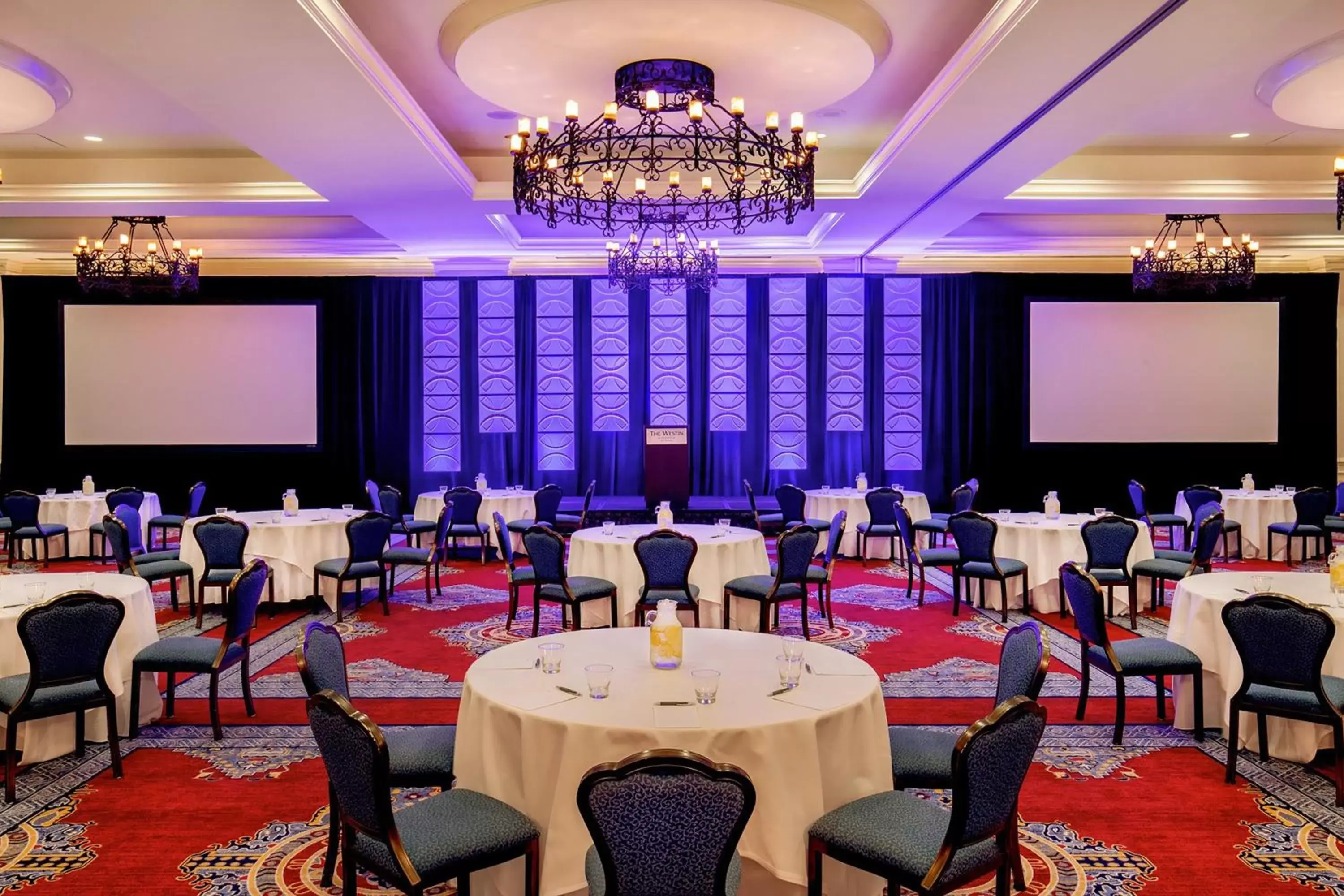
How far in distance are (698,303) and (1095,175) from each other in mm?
5613

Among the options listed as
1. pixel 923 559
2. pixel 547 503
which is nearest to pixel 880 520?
pixel 923 559

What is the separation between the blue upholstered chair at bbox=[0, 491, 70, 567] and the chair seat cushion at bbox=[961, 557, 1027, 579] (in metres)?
9.06

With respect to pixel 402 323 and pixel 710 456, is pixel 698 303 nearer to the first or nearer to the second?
pixel 710 456

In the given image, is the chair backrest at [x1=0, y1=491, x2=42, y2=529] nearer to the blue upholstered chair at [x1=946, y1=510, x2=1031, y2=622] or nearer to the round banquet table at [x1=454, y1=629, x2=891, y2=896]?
the round banquet table at [x1=454, y1=629, x2=891, y2=896]

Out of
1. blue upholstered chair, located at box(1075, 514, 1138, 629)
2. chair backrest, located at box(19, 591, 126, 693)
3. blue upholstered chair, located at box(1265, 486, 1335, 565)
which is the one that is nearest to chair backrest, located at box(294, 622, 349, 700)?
chair backrest, located at box(19, 591, 126, 693)

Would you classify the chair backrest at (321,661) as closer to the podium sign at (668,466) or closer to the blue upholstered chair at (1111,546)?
the blue upholstered chair at (1111,546)

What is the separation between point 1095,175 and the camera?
9.03 m

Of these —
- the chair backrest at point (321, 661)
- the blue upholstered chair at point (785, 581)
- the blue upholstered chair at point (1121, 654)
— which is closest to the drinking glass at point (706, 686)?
the chair backrest at point (321, 661)

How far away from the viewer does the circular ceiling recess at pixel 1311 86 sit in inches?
237

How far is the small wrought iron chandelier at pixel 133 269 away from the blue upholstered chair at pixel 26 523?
2320 millimetres

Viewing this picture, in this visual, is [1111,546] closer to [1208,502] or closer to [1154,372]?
[1208,502]

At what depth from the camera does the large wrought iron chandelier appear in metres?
9.92

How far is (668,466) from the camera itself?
11.6 m

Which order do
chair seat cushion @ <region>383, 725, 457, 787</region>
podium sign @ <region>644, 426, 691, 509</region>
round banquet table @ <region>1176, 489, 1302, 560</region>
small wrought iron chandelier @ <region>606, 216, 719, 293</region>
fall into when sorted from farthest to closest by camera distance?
1. podium sign @ <region>644, 426, 691, 509</region>
2. round banquet table @ <region>1176, 489, 1302, 560</region>
3. small wrought iron chandelier @ <region>606, 216, 719, 293</region>
4. chair seat cushion @ <region>383, 725, 457, 787</region>
